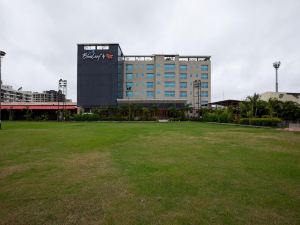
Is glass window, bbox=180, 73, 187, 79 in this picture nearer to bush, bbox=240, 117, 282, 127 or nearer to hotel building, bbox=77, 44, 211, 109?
hotel building, bbox=77, 44, 211, 109

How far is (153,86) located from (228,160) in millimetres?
69353

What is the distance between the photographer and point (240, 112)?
42344mm

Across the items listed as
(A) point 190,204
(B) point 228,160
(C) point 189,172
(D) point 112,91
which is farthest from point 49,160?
(D) point 112,91

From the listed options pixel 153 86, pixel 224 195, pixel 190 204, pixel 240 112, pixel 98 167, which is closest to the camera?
pixel 190 204

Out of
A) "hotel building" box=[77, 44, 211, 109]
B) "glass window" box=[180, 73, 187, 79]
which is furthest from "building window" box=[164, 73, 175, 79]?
"glass window" box=[180, 73, 187, 79]

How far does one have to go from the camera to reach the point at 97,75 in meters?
70.2

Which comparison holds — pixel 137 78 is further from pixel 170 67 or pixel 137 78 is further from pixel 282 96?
pixel 282 96

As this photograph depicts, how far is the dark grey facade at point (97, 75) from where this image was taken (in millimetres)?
69688

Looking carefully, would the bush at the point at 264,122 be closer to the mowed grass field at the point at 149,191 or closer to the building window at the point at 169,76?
the mowed grass field at the point at 149,191

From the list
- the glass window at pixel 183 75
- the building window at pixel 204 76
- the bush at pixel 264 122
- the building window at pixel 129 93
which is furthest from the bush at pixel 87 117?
the building window at pixel 204 76

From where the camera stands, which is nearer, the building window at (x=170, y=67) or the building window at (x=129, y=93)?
the building window at (x=170, y=67)

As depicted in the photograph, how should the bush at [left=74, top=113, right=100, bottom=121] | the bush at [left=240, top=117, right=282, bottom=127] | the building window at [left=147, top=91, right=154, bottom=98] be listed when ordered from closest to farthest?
the bush at [left=240, top=117, right=282, bottom=127]
the bush at [left=74, top=113, right=100, bottom=121]
the building window at [left=147, top=91, right=154, bottom=98]

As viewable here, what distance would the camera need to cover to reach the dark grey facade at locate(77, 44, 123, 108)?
6969cm

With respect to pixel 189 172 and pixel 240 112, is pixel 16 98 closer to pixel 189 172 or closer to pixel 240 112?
pixel 240 112
